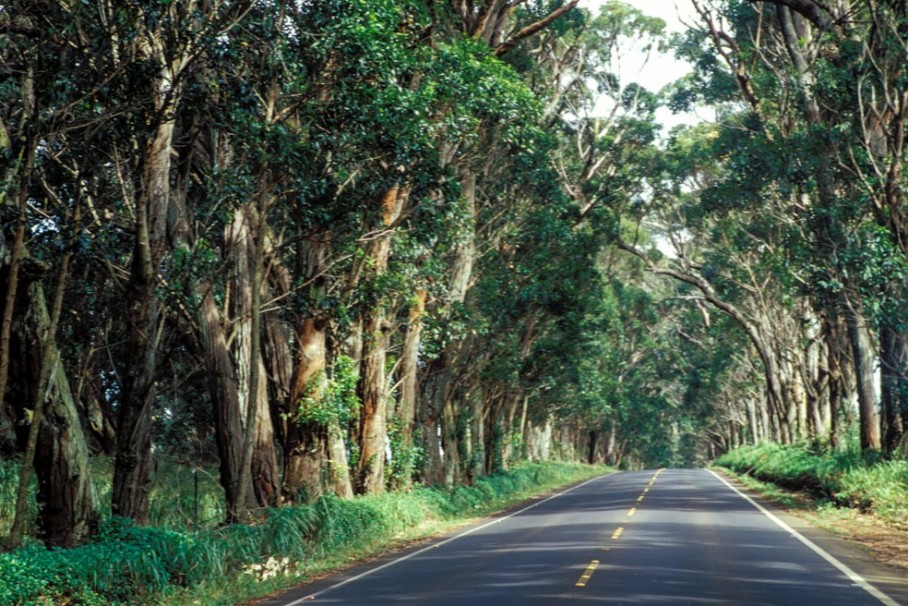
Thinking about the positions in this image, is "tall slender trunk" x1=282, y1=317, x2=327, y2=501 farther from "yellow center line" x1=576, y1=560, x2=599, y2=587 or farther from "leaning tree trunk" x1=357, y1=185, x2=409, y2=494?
"yellow center line" x1=576, y1=560, x2=599, y2=587

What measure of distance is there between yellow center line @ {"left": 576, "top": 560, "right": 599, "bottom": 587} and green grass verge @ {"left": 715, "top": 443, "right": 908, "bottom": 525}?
9.71 m

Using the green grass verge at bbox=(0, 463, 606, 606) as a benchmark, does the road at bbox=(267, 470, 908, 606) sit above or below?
below

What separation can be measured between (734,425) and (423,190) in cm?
8225

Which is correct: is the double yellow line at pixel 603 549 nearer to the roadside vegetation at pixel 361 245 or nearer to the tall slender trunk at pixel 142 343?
the roadside vegetation at pixel 361 245

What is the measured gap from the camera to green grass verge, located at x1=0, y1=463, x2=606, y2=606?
12297 millimetres

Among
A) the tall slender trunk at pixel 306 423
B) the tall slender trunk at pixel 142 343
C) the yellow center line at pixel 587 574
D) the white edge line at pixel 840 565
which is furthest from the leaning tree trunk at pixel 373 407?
the tall slender trunk at pixel 142 343

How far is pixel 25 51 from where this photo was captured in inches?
549

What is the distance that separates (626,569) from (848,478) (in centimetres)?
1538

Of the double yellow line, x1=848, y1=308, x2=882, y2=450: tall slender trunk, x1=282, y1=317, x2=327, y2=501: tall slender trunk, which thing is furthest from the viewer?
x1=848, y1=308, x2=882, y2=450: tall slender trunk

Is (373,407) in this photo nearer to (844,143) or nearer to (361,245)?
(361,245)

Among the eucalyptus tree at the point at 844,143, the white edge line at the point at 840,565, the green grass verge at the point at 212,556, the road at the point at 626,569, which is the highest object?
the eucalyptus tree at the point at 844,143

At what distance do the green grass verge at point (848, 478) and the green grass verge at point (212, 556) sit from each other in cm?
951

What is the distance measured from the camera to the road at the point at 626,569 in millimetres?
13469

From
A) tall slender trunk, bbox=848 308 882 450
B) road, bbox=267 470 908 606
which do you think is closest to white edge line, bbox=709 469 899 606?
road, bbox=267 470 908 606
